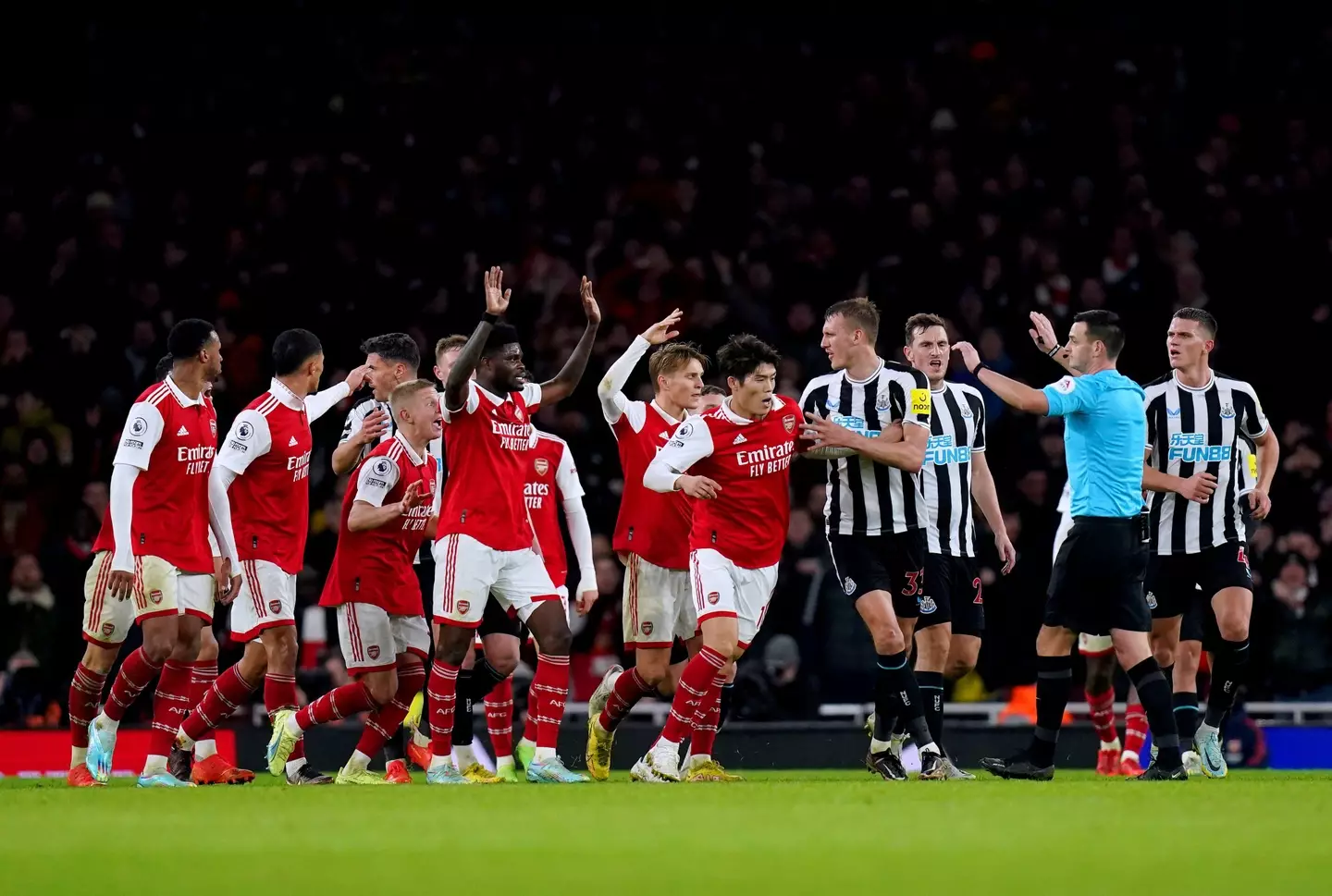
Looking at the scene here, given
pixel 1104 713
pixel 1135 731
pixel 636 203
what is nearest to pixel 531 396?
pixel 1104 713

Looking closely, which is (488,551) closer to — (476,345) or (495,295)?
(476,345)

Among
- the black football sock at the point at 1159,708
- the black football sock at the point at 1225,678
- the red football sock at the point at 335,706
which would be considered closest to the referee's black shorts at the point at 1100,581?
the black football sock at the point at 1159,708

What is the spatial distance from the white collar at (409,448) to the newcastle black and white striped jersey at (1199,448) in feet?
13.9

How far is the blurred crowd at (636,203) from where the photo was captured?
16891mm

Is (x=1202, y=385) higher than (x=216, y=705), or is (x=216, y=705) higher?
(x=1202, y=385)

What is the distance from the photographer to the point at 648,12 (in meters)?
21.3

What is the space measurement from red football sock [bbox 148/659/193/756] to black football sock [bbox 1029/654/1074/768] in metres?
4.48

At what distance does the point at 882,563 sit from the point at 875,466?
517 mm

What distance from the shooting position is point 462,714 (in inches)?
421

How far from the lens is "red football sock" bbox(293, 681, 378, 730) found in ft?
32.2

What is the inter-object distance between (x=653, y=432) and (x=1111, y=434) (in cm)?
278

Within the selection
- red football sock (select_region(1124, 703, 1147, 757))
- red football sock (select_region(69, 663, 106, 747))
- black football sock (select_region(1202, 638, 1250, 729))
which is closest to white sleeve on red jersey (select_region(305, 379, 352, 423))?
red football sock (select_region(69, 663, 106, 747))

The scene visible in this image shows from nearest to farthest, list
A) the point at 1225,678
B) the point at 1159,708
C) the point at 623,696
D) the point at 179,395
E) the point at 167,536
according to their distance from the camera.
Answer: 1. the point at 1159,708
2. the point at 167,536
3. the point at 179,395
4. the point at 623,696
5. the point at 1225,678

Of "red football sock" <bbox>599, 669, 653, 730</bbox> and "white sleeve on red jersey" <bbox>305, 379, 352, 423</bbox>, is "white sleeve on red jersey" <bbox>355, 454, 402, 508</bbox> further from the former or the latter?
"red football sock" <bbox>599, 669, 653, 730</bbox>
